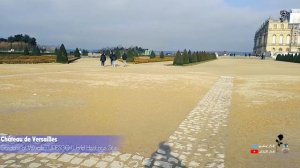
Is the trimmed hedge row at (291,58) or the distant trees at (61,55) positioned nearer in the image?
the distant trees at (61,55)

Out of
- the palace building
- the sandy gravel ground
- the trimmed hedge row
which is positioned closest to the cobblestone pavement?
the sandy gravel ground

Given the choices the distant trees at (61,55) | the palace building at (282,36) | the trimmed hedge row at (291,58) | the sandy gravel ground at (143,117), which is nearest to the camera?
the sandy gravel ground at (143,117)

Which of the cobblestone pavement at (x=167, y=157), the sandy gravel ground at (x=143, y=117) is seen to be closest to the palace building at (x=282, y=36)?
the sandy gravel ground at (x=143, y=117)

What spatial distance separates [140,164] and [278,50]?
112 metres

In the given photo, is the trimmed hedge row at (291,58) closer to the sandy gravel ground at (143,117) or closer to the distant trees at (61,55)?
the distant trees at (61,55)

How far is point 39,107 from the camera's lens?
26.0ft

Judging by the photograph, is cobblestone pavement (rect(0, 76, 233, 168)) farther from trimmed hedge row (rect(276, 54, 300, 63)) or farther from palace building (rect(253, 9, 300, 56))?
palace building (rect(253, 9, 300, 56))

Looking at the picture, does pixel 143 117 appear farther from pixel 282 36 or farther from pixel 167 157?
pixel 282 36

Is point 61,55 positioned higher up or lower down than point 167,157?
higher up

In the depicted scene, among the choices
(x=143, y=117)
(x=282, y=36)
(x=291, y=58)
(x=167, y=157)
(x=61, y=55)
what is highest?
(x=282, y=36)

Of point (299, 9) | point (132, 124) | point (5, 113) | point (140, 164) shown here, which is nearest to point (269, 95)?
point (132, 124)

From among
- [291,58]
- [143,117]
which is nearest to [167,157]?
[143,117]

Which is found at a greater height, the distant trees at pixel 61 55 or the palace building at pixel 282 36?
the palace building at pixel 282 36

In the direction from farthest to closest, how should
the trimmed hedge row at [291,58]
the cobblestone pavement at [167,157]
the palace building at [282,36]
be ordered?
the palace building at [282,36] < the trimmed hedge row at [291,58] < the cobblestone pavement at [167,157]
